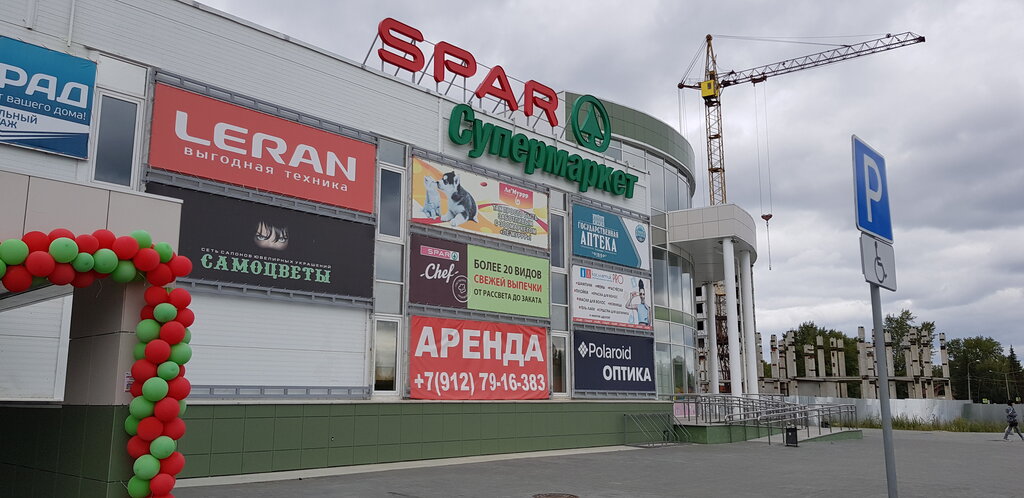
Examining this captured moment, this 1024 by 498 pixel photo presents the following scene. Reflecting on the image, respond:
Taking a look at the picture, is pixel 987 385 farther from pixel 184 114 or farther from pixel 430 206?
pixel 184 114

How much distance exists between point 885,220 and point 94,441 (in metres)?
8.77

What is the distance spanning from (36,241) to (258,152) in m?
8.83

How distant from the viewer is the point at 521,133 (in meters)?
22.3

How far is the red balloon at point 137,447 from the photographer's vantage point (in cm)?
823

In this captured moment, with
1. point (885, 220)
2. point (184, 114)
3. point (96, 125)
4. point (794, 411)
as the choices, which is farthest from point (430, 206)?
point (794, 411)

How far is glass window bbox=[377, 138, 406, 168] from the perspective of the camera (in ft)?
60.3

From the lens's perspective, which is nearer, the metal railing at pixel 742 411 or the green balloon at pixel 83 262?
the green balloon at pixel 83 262

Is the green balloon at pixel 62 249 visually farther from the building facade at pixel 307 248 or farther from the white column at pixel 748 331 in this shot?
the white column at pixel 748 331

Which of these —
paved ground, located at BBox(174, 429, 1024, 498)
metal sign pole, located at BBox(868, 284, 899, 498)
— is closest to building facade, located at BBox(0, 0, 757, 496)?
paved ground, located at BBox(174, 429, 1024, 498)

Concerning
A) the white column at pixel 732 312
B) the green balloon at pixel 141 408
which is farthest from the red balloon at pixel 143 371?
the white column at pixel 732 312

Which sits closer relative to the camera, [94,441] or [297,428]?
[94,441]

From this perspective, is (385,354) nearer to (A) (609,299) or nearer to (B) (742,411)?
(A) (609,299)

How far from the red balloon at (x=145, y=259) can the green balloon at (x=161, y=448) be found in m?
1.90

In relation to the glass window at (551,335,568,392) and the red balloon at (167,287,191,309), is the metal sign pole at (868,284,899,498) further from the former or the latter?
the glass window at (551,335,568,392)
